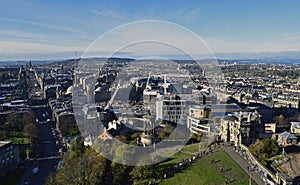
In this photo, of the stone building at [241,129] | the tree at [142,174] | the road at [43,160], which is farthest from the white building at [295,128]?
the road at [43,160]

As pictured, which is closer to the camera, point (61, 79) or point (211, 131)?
point (211, 131)

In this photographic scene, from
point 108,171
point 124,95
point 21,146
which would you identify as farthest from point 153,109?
point 108,171

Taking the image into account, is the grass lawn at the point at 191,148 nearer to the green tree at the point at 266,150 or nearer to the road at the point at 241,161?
the road at the point at 241,161

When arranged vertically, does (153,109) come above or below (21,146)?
above

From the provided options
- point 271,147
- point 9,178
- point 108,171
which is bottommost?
point 9,178

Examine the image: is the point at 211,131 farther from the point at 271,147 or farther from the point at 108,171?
the point at 108,171

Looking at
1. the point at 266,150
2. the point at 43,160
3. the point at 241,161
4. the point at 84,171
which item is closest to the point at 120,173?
the point at 84,171
